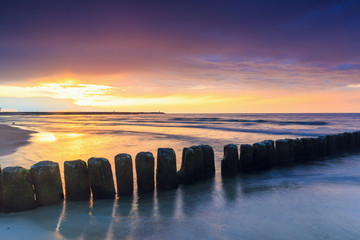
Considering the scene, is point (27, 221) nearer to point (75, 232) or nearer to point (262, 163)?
point (75, 232)

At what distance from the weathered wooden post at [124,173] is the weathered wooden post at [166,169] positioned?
0.69m

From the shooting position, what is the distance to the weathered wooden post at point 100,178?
4910 millimetres

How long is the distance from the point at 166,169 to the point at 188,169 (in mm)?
718

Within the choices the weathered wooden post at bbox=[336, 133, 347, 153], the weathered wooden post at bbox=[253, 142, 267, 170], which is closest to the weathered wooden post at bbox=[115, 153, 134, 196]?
the weathered wooden post at bbox=[253, 142, 267, 170]

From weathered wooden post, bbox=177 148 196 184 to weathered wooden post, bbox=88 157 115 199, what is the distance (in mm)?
1771

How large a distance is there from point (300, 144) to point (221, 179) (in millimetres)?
3821

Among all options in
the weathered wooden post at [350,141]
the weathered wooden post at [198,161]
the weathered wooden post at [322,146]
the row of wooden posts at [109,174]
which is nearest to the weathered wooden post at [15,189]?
the row of wooden posts at [109,174]

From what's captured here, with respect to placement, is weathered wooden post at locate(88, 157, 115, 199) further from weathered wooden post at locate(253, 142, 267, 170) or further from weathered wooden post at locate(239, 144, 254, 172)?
weathered wooden post at locate(253, 142, 267, 170)

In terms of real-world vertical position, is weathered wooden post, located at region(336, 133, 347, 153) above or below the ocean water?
above

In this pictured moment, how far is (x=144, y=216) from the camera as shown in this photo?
173 inches

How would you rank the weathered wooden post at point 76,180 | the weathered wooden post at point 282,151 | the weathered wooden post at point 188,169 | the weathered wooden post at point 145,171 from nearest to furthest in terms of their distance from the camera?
the weathered wooden post at point 76,180 < the weathered wooden post at point 145,171 < the weathered wooden post at point 188,169 < the weathered wooden post at point 282,151

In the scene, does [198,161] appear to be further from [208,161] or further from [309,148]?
[309,148]

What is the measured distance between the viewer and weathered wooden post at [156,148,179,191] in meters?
5.65

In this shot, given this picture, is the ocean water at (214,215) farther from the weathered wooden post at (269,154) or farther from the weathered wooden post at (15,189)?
the weathered wooden post at (269,154)
